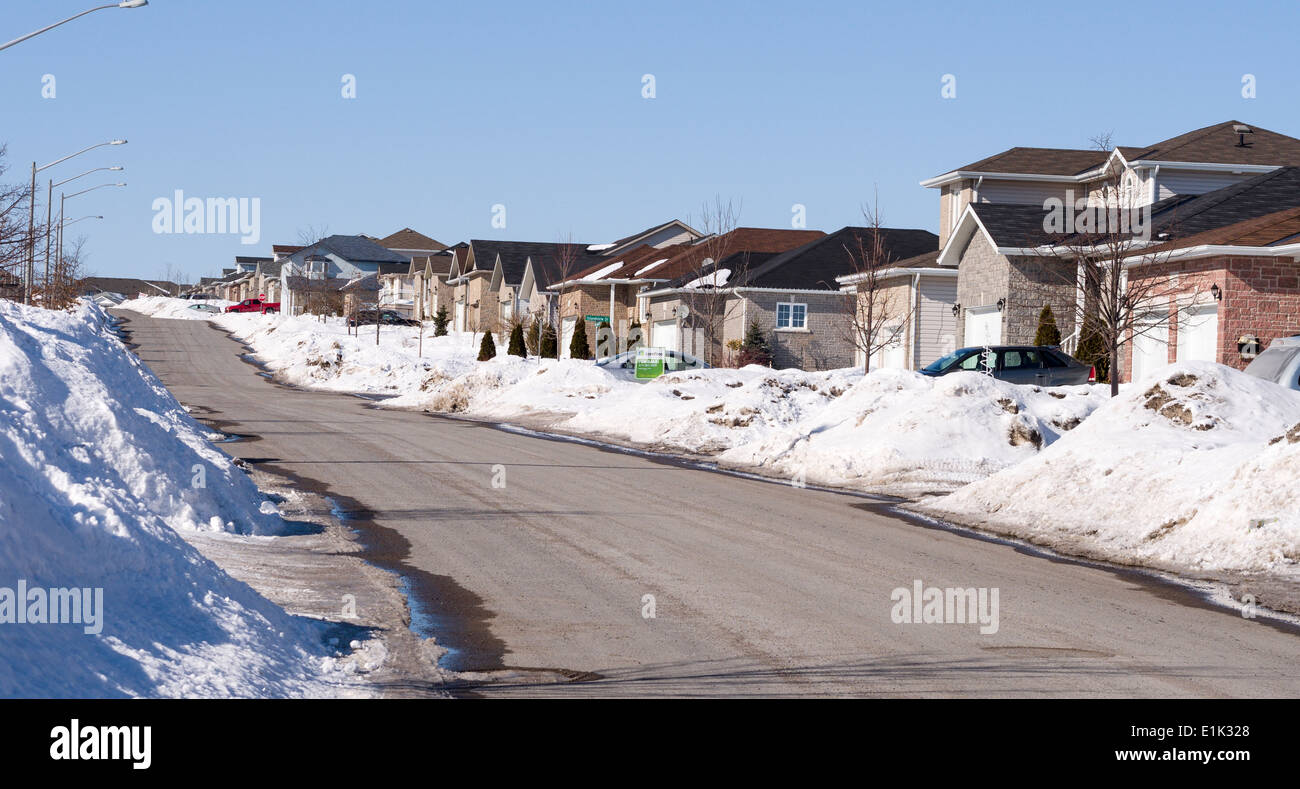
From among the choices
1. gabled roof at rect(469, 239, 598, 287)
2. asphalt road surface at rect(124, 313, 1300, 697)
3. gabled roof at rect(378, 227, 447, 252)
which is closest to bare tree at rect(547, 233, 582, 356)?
gabled roof at rect(469, 239, 598, 287)

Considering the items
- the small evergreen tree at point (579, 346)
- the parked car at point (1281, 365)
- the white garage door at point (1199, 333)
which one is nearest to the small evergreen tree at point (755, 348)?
the small evergreen tree at point (579, 346)

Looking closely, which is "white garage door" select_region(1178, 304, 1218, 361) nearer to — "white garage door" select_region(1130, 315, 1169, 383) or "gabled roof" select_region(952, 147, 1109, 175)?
"white garage door" select_region(1130, 315, 1169, 383)

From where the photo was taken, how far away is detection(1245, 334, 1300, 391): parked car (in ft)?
59.2

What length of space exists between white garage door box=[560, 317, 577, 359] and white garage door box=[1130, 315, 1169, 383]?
35.7 metres

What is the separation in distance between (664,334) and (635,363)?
1299 centimetres

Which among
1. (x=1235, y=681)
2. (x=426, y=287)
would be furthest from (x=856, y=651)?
(x=426, y=287)

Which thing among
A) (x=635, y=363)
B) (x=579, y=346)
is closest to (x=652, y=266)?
(x=579, y=346)

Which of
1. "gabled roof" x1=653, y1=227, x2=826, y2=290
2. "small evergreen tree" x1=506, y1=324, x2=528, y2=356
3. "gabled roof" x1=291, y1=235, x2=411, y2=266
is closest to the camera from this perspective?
"gabled roof" x1=653, y1=227, x2=826, y2=290

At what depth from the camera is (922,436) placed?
20.3m

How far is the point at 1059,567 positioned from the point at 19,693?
966cm

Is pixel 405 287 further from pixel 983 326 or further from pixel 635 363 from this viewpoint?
pixel 983 326

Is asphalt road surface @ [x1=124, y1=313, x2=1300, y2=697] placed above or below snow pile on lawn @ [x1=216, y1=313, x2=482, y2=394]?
below
